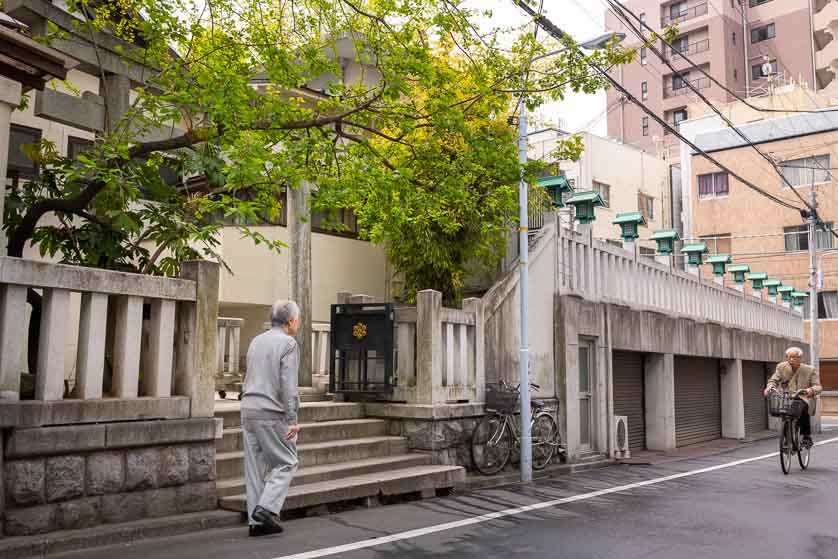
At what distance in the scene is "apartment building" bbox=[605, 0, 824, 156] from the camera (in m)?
50.7

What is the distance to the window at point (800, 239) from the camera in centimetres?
3509

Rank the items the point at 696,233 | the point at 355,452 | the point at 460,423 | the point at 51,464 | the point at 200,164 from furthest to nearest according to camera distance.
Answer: the point at 696,233 → the point at 460,423 → the point at 355,452 → the point at 200,164 → the point at 51,464

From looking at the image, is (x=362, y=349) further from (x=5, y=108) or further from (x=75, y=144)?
(x=75, y=144)

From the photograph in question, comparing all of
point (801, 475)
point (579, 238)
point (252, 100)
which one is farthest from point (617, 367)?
point (252, 100)

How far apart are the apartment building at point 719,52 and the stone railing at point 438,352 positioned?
40795 mm

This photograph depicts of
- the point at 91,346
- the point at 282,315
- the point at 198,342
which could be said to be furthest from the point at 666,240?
the point at 91,346

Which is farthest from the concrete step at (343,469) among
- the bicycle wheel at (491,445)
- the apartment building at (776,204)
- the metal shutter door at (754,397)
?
the apartment building at (776,204)

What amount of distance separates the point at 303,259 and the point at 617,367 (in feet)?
23.5

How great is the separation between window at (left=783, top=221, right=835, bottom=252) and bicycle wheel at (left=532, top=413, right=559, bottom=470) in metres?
28.1

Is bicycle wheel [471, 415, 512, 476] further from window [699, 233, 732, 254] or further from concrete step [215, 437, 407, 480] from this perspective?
window [699, 233, 732, 254]

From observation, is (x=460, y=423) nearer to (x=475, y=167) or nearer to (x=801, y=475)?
(x=475, y=167)

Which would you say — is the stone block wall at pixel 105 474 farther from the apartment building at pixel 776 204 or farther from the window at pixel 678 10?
the window at pixel 678 10

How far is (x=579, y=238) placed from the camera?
1439cm

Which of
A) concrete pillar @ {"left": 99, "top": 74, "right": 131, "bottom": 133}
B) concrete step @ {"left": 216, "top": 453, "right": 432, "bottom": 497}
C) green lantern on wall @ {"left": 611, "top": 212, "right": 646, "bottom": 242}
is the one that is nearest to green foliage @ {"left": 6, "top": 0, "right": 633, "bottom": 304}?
concrete pillar @ {"left": 99, "top": 74, "right": 131, "bottom": 133}
